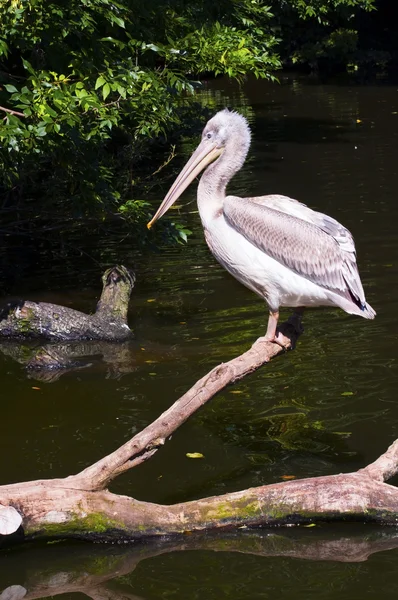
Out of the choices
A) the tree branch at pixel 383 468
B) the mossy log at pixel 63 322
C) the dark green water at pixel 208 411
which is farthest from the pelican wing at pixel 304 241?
the mossy log at pixel 63 322

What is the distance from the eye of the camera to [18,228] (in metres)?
10.6

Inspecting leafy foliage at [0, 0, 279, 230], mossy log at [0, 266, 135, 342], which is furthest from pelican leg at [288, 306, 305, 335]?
mossy log at [0, 266, 135, 342]

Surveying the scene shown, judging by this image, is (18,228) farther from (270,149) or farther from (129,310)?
(270,149)

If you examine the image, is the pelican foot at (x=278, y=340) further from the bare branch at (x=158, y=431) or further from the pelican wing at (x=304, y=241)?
the pelican wing at (x=304, y=241)

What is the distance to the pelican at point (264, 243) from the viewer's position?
21.0 feet

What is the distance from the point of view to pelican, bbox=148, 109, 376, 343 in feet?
21.0

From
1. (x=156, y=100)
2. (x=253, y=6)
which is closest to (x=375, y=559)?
(x=156, y=100)

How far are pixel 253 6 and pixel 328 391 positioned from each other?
8130 mm

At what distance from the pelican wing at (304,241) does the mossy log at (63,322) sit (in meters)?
2.80

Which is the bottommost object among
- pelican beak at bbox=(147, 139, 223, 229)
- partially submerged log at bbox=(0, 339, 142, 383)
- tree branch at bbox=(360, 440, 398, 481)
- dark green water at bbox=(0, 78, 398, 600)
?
partially submerged log at bbox=(0, 339, 142, 383)

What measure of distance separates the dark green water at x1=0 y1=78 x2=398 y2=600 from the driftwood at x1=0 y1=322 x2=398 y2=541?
0.16 m

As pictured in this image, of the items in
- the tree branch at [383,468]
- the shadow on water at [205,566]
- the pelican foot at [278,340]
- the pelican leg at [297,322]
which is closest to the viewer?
the shadow on water at [205,566]

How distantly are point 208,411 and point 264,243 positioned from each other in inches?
61.9

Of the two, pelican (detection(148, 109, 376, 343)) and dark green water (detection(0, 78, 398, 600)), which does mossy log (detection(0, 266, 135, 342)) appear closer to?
dark green water (detection(0, 78, 398, 600))
